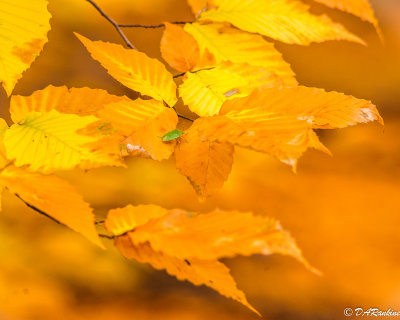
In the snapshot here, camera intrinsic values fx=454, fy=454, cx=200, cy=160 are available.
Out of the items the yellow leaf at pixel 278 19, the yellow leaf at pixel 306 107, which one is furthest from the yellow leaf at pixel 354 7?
the yellow leaf at pixel 306 107

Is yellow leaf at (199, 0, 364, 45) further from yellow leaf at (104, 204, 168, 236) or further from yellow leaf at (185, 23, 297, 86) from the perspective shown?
yellow leaf at (104, 204, 168, 236)

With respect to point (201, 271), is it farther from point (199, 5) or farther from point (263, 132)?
point (199, 5)

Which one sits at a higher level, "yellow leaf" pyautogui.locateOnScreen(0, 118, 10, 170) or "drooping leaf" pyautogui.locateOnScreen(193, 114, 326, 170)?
"drooping leaf" pyautogui.locateOnScreen(193, 114, 326, 170)

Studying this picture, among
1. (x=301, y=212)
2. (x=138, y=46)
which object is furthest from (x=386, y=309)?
(x=138, y=46)

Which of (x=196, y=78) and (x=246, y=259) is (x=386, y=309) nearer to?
(x=246, y=259)

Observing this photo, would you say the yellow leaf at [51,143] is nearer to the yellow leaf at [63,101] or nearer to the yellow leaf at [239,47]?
the yellow leaf at [63,101]

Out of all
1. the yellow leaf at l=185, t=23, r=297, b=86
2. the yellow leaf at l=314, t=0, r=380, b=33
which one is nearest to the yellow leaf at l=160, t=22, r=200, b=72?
the yellow leaf at l=185, t=23, r=297, b=86
